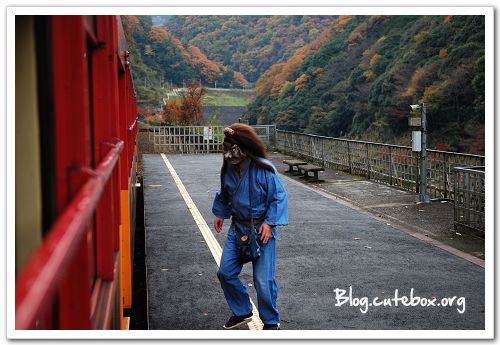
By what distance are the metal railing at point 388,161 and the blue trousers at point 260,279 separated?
294 inches

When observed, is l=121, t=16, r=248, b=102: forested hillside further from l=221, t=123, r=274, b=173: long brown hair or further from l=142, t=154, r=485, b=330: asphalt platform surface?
l=221, t=123, r=274, b=173: long brown hair

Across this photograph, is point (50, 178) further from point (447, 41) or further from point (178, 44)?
point (178, 44)

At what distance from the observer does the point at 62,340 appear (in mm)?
2107

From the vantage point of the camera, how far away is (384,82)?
103ft

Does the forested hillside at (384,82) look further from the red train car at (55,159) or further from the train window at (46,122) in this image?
the train window at (46,122)

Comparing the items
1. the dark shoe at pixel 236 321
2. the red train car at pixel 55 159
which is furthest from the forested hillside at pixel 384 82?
the red train car at pixel 55 159

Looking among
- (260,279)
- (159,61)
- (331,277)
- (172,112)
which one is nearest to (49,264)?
(260,279)

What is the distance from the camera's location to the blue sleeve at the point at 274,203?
4.79 m

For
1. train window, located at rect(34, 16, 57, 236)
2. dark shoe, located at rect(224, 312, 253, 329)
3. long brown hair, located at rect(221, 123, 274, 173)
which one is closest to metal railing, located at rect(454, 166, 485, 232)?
dark shoe, located at rect(224, 312, 253, 329)

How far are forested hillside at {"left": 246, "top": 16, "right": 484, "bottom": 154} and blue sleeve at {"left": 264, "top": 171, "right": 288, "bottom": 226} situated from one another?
63.8 feet

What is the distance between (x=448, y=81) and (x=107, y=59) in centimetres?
2453

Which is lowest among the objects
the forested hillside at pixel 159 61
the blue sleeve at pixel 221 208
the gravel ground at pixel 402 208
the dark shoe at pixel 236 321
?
the dark shoe at pixel 236 321

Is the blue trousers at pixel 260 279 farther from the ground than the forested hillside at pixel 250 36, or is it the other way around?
the forested hillside at pixel 250 36
